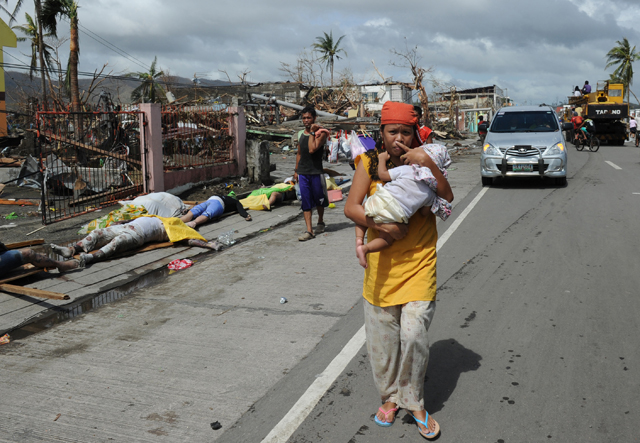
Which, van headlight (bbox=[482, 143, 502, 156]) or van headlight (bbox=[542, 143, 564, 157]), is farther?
van headlight (bbox=[482, 143, 502, 156])

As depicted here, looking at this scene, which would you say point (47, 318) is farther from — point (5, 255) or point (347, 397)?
point (347, 397)

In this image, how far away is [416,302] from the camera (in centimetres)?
304

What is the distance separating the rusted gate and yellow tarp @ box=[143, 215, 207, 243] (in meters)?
3.20

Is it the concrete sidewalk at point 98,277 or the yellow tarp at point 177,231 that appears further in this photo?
the yellow tarp at point 177,231

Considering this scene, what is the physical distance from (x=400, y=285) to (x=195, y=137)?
11410 millimetres

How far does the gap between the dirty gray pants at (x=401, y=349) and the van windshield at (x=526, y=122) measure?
11.9m

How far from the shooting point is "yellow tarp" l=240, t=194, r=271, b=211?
1114cm

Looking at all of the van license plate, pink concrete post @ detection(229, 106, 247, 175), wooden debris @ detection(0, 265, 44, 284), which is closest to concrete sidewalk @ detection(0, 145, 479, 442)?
wooden debris @ detection(0, 265, 44, 284)

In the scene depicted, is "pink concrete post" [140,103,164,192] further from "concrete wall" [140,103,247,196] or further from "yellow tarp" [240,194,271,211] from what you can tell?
"yellow tarp" [240,194,271,211]

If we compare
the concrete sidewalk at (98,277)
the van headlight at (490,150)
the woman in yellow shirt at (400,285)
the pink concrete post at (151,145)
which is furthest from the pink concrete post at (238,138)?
the woman in yellow shirt at (400,285)

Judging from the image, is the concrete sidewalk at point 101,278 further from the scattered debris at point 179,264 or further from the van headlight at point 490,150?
the van headlight at point 490,150

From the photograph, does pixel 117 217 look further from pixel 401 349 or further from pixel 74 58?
pixel 74 58

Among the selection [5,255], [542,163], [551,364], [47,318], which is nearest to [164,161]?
[5,255]

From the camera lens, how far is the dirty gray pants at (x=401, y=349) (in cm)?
304
